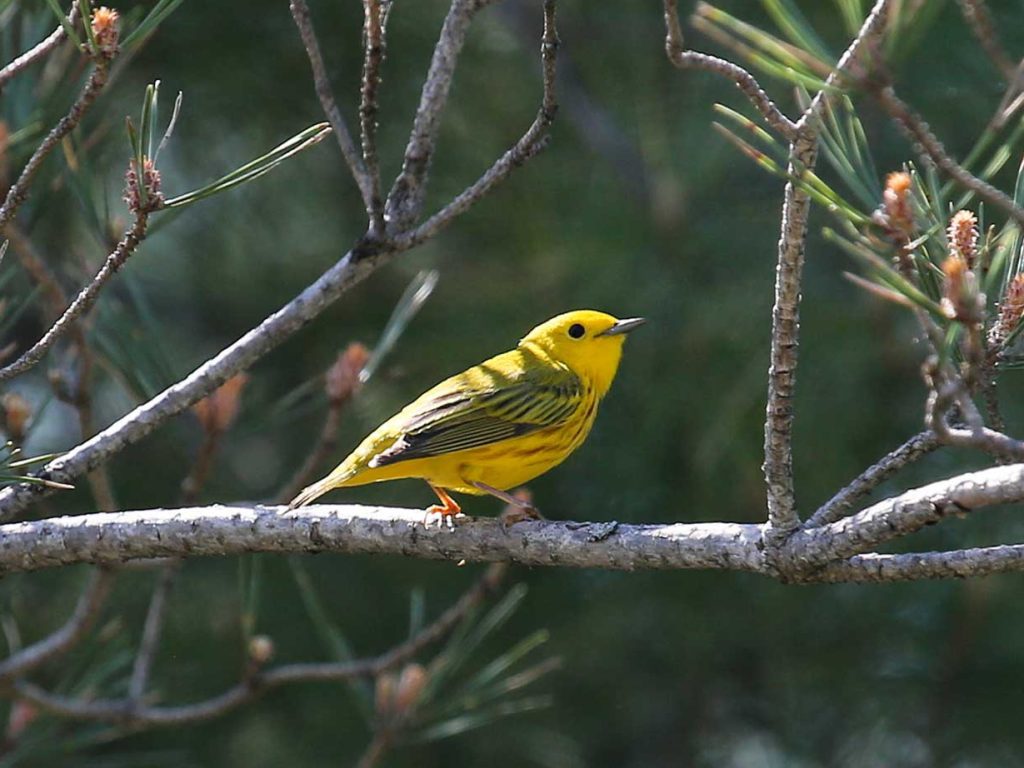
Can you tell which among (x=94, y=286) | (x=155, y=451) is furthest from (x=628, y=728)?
(x=94, y=286)

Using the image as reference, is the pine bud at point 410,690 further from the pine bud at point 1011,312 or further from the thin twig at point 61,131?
the pine bud at point 1011,312

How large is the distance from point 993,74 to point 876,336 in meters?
0.69

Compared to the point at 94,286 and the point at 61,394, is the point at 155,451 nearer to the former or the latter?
the point at 61,394

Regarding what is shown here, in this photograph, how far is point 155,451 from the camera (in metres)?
3.92

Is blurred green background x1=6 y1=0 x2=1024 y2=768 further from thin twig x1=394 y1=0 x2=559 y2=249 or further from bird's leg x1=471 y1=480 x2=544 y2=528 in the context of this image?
thin twig x1=394 y1=0 x2=559 y2=249

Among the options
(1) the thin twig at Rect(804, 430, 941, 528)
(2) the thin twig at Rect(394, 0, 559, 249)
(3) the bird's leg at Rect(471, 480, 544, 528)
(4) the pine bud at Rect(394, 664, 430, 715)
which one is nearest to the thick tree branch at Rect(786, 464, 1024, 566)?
(1) the thin twig at Rect(804, 430, 941, 528)

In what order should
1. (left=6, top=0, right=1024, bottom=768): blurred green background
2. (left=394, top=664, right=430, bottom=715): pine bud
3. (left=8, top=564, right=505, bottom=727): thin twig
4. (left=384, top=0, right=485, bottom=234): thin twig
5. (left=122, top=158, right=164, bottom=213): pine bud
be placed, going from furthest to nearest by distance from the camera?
(left=6, top=0, right=1024, bottom=768): blurred green background → (left=394, top=664, right=430, bottom=715): pine bud → (left=8, top=564, right=505, bottom=727): thin twig → (left=384, top=0, right=485, bottom=234): thin twig → (left=122, top=158, right=164, bottom=213): pine bud

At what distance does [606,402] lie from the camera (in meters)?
3.61

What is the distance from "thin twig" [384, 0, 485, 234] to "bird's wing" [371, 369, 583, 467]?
0.75 m

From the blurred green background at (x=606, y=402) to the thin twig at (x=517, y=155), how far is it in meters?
1.29

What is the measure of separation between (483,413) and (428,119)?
41.6 inches

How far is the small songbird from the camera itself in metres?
2.82

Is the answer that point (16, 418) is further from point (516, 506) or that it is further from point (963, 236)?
point (963, 236)

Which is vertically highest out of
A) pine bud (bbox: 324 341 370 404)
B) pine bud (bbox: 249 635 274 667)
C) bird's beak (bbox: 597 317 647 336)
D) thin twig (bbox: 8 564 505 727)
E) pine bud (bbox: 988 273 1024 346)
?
pine bud (bbox: 988 273 1024 346)
